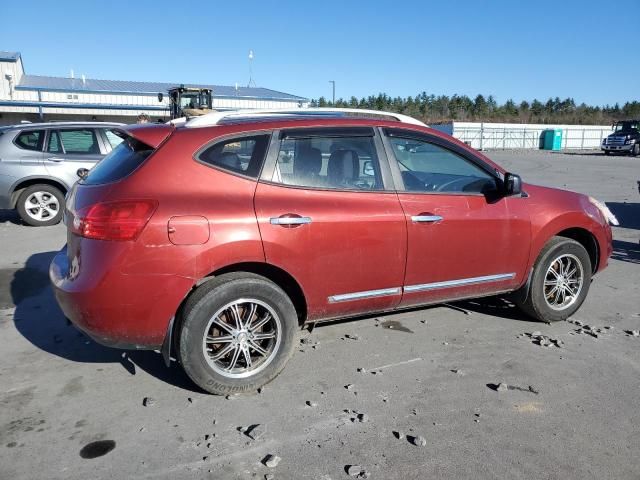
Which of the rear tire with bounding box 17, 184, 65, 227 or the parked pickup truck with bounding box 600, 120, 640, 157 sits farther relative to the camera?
the parked pickup truck with bounding box 600, 120, 640, 157

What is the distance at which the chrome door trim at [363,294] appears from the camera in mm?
3799

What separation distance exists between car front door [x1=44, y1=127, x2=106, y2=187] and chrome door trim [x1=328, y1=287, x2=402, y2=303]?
7.12m

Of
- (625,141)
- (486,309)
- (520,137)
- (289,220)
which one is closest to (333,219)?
(289,220)

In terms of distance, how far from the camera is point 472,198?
4238 millimetres

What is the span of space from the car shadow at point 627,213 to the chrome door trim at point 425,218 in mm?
7036

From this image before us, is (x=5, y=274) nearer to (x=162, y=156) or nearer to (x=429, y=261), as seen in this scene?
(x=162, y=156)

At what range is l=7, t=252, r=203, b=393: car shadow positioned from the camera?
3.88 meters

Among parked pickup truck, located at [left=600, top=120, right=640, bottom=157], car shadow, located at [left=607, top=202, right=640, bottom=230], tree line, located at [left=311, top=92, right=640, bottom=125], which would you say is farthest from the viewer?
tree line, located at [left=311, top=92, right=640, bottom=125]

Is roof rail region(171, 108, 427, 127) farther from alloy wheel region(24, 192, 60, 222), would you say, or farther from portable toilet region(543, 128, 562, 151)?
portable toilet region(543, 128, 562, 151)

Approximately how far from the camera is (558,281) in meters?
4.75

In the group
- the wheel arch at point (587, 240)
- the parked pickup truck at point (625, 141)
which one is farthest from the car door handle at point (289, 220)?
the parked pickup truck at point (625, 141)

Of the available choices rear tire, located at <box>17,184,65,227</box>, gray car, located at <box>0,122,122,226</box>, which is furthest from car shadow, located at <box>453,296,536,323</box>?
rear tire, located at <box>17,184,65,227</box>

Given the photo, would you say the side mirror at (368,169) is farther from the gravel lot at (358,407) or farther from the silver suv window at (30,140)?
the silver suv window at (30,140)

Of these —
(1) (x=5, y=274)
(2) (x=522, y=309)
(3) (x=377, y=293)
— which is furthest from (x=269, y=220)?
(1) (x=5, y=274)
